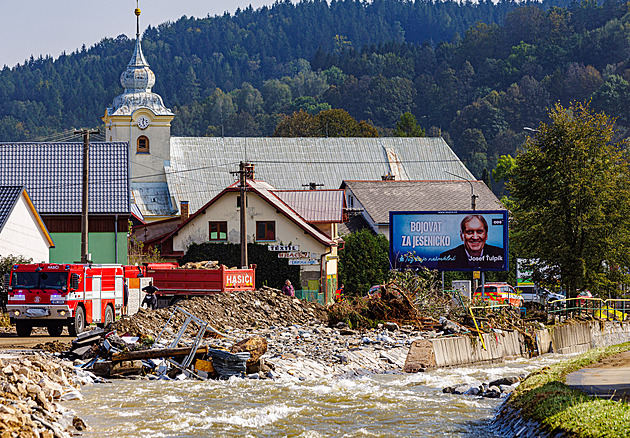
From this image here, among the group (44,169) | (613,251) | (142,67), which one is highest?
(142,67)

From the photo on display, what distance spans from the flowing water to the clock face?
229 feet

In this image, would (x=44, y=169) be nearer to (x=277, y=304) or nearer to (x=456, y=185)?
(x=277, y=304)

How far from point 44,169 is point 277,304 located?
23.4 m

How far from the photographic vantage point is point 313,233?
51.8m

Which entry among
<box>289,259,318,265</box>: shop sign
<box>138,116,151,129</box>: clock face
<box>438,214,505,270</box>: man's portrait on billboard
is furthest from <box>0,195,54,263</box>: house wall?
<box>138,116,151,129</box>: clock face

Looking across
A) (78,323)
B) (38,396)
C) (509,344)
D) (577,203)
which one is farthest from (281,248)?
(38,396)

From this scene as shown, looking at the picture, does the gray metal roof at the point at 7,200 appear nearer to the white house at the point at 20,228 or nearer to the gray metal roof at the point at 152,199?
the white house at the point at 20,228

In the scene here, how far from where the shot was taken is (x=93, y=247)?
48906 mm

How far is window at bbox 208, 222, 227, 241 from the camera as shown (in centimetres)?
5272

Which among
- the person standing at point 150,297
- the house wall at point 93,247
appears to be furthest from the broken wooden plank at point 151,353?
the house wall at point 93,247

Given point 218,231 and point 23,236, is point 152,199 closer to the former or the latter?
point 218,231

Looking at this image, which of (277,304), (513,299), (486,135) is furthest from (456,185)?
(486,135)

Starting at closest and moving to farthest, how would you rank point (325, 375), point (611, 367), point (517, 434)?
point (517, 434)
point (611, 367)
point (325, 375)

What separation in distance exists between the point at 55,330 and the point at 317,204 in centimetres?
3237
